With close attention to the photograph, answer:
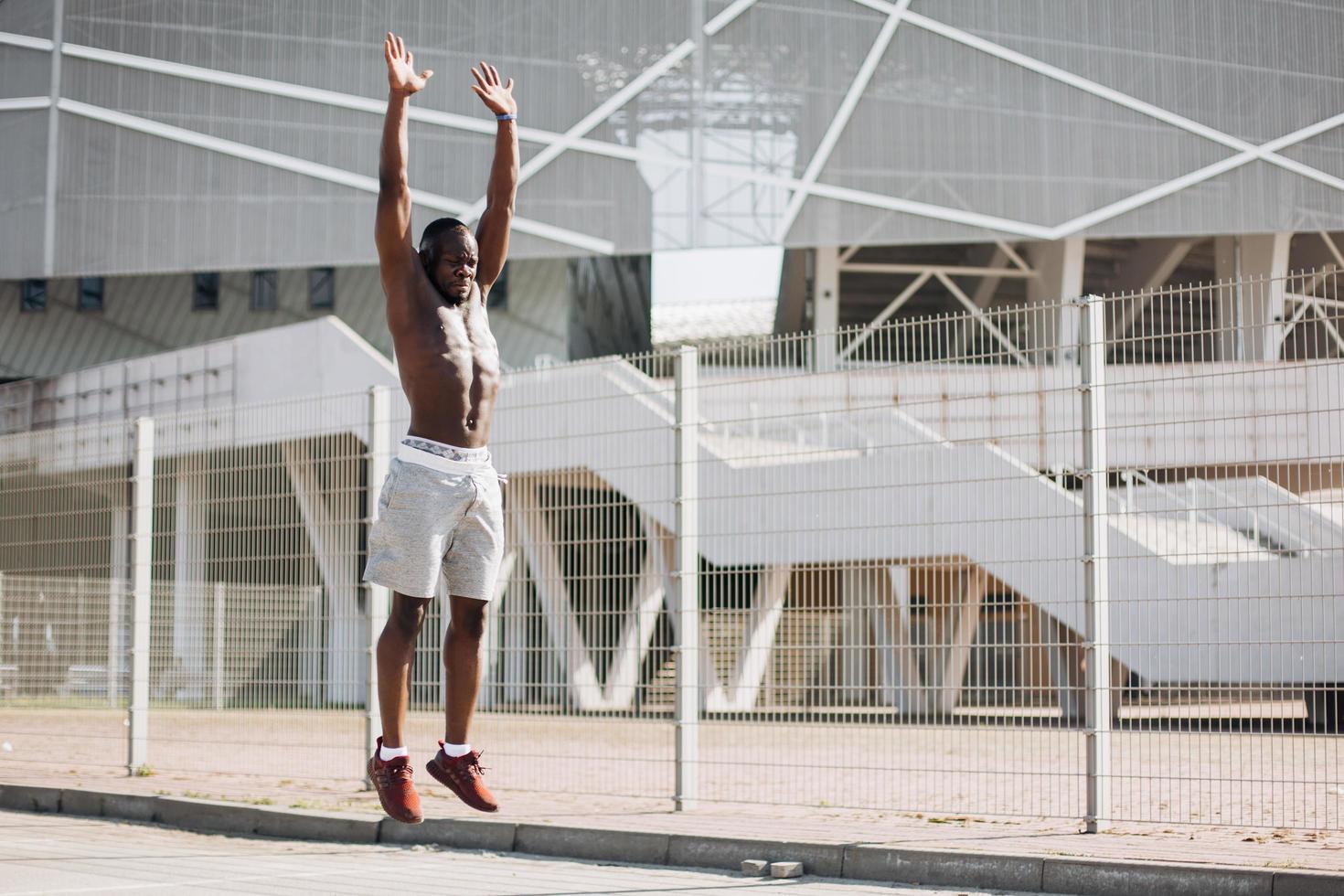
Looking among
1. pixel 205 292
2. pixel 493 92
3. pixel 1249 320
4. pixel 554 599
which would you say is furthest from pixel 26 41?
pixel 493 92

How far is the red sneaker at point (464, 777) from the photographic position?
16.6 ft

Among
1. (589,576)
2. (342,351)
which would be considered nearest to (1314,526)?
(589,576)

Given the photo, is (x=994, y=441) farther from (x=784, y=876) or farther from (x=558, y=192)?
(x=558, y=192)

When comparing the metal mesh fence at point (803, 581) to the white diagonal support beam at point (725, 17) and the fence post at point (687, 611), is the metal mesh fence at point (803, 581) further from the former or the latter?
the white diagonal support beam at point (725, 17)

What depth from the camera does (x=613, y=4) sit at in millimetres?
30703

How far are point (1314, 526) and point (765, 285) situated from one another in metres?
28.6

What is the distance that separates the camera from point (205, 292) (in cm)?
4050

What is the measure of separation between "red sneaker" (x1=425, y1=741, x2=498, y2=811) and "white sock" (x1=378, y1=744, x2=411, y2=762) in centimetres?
10

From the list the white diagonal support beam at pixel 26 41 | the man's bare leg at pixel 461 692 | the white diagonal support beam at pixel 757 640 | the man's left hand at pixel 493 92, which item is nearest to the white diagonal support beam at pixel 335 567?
the white diagonal support beam at pixel 757 640

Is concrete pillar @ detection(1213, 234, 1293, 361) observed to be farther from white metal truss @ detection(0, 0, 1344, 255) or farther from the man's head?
white metal truss @ detection(0, 0, 1344, 255)

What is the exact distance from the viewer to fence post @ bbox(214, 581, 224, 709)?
13141 mm

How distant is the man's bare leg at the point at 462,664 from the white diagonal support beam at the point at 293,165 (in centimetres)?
2541

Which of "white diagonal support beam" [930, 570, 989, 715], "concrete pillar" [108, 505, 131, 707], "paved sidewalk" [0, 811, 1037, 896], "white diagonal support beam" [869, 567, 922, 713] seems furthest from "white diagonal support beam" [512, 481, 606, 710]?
"concrete pillar" [108, 505, 131, 707]

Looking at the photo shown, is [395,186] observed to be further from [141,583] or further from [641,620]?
[141,583]
